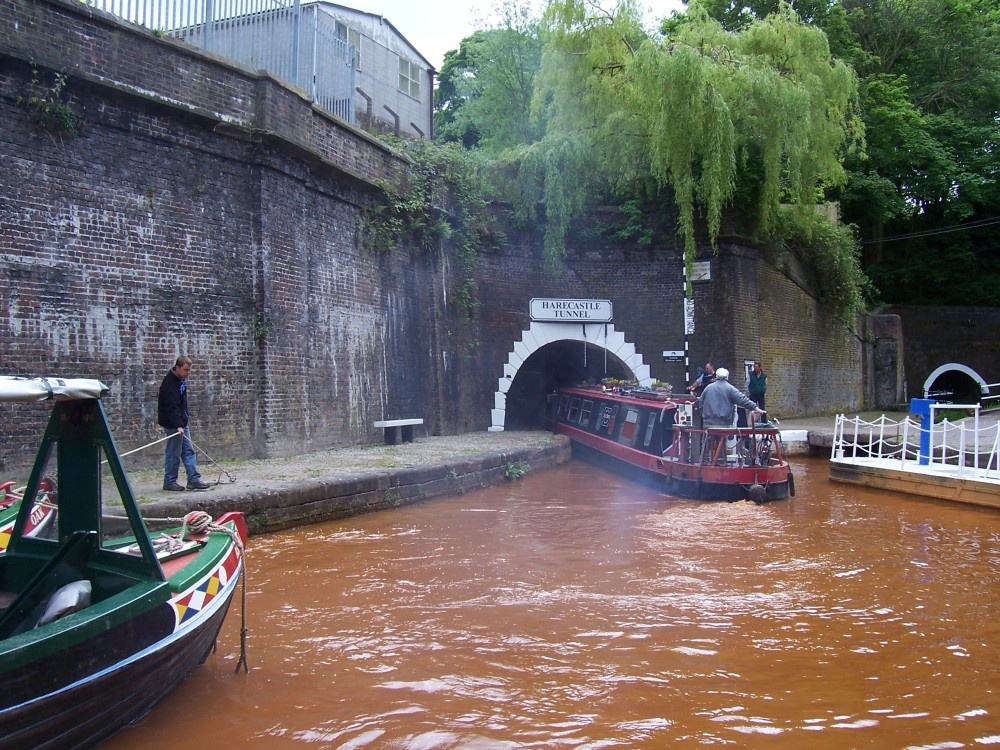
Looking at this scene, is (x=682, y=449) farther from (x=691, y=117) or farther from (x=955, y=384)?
(x=955, y=384)

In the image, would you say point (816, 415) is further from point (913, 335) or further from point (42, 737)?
point (42, 737)

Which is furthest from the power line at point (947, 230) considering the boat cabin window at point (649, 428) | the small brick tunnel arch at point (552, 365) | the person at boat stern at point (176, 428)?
the person at boat stern at point (176, 428)

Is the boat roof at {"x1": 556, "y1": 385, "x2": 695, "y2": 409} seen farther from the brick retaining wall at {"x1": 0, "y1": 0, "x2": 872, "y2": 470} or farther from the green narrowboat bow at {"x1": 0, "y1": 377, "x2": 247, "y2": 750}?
the green narrowboat bow at {"x1": 0, "y1": 377, "x2": 247, "y2": 750}

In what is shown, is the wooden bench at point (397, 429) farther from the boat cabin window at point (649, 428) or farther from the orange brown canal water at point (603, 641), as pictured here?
the orange brown canal water at point (603, 641)

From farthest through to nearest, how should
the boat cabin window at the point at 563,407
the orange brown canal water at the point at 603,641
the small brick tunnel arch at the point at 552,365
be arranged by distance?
1. the boat cabin window at the point at 563,407
2. the small brick tunnel arch at the point at 552,365
3. the orange brown canal water at the point at 603,641

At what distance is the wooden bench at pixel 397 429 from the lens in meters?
12.3

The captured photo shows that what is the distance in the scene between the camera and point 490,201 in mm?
15844

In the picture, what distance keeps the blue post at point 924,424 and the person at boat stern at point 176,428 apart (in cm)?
872

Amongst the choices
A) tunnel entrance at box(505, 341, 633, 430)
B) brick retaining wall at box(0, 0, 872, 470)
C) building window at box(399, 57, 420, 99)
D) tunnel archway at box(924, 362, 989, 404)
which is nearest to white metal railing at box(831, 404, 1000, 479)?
tunnel entrance at box(505, 341, 633, 430)

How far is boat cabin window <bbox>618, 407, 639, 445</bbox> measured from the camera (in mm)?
12612

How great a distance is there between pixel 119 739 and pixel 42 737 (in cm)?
61

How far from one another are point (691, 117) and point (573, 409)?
594 centimetres

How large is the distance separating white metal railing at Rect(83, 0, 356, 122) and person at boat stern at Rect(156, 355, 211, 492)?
420 centimetres

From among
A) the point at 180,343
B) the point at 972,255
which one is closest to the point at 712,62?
the point at 180,343
